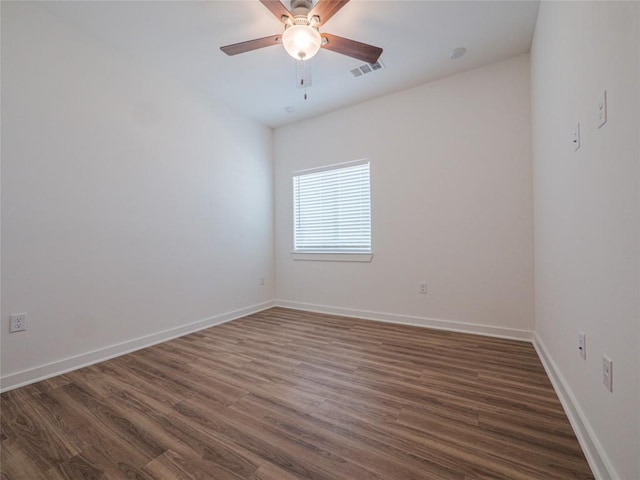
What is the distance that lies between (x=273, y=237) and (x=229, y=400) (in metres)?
2.82

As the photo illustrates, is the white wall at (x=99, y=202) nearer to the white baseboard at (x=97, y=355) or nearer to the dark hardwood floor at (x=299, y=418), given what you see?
the white baseboard at (x=97, y=355)

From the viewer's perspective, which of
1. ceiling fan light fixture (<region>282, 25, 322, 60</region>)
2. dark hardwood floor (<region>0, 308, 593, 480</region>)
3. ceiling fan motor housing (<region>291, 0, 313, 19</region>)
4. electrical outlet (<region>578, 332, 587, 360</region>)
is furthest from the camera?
ceiling fan motor housing (<region>291, 0, 313, 19</region>)

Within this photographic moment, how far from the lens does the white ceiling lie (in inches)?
84.0

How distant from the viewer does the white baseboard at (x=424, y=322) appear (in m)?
2.72

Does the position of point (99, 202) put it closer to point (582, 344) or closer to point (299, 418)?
point (299, 418)

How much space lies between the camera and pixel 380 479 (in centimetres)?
116

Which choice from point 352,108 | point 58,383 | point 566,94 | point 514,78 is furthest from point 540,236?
point 58,383

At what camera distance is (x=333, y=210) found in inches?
152

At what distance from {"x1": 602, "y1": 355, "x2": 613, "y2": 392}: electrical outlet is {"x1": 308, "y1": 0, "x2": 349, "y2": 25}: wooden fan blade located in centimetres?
228

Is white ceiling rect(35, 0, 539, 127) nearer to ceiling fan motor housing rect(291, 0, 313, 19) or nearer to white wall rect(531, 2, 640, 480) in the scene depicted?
ceiling fan motor housing rect(291, 0, 313, 19)

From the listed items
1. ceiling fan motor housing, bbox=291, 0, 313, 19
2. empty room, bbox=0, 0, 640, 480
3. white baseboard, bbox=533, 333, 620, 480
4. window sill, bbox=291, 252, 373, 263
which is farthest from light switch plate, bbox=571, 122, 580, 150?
window sill, bbox=291, 252, 373, 263

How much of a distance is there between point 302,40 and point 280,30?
2.12 feet

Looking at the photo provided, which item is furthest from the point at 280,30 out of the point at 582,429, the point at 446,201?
the point at 582,429

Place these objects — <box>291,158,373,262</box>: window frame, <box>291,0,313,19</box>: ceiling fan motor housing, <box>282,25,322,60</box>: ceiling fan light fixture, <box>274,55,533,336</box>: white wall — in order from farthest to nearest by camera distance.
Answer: <box>291,158,373,262</box>: window frame, <box>274,55,533,336</box>: white wall, <box>291,0,313,19</box>: ceiling fan motor housing, <box>282,25,322,60</box>: ceiling fan light fixture
